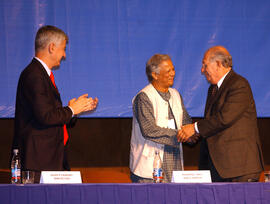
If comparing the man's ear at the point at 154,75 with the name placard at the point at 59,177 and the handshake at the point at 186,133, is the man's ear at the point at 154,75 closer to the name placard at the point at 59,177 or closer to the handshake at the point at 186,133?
the handshake at the point at 186,133

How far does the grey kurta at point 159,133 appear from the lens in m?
3.17

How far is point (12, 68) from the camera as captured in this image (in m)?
4.10

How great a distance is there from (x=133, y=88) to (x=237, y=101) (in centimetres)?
138

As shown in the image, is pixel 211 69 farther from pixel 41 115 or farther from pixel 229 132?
pixel 41 115

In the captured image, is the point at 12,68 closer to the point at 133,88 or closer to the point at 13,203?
the point at 133,88

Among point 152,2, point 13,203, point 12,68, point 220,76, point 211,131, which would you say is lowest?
point 13,203

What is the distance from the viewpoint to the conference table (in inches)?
87.0

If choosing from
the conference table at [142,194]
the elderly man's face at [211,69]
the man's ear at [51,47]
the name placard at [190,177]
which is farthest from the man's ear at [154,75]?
→ the conference table at [142,194]

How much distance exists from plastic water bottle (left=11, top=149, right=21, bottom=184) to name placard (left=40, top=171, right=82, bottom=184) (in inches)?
12.0

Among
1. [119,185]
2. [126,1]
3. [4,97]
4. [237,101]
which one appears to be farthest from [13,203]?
[126,1]

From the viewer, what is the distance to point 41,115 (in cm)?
269

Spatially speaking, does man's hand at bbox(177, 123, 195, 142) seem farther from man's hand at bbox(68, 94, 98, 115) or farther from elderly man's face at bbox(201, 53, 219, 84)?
man's hand at bbox(68, 94, 98, 115)

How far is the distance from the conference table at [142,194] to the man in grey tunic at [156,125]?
972 millimetres

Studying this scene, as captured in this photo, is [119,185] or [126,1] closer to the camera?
[119,185]
